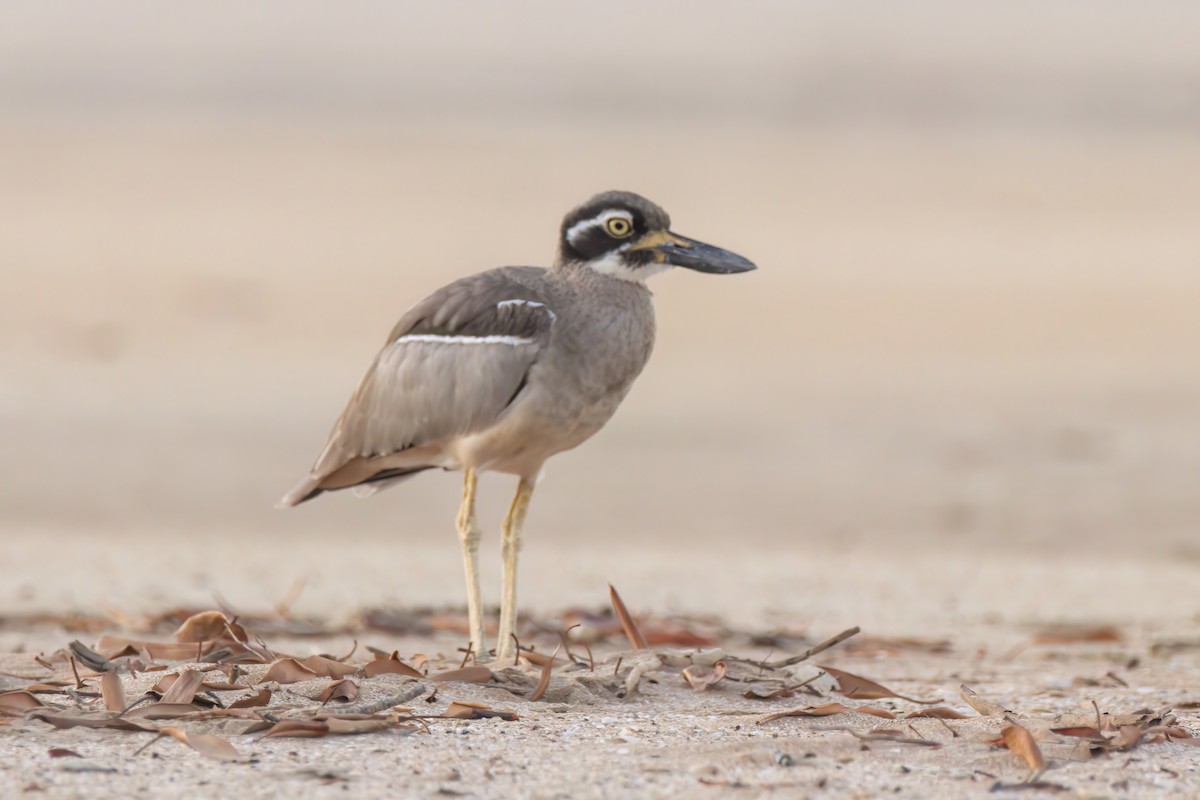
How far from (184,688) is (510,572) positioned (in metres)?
1.69

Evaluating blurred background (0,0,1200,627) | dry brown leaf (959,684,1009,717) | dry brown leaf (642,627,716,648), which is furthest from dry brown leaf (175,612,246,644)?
dry brown leaf (959,684,1009,717)

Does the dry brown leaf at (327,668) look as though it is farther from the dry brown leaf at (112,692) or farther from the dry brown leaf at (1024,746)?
the dry brown leaf at (1024,746)

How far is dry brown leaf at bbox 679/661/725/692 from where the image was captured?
5398mm

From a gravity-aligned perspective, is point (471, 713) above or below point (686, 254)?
below

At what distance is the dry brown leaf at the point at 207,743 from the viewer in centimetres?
425

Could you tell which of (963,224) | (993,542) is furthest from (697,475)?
(963,224)

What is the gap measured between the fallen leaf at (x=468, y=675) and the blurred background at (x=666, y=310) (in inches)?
118

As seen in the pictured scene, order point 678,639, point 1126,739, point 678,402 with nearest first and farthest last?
1. point 1126,739
2. point 678,639
3. point 678,402

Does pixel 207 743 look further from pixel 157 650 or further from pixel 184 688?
pixel 157 650

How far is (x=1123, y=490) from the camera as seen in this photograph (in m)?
12.6

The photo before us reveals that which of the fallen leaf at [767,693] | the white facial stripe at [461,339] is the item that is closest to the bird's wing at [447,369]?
the white facial stripe at [461,339]

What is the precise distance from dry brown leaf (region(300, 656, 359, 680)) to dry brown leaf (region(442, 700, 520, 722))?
0.48 metres

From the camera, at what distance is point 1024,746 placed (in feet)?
14.5

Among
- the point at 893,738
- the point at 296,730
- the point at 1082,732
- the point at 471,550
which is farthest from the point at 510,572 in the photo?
the point at 1082,732
